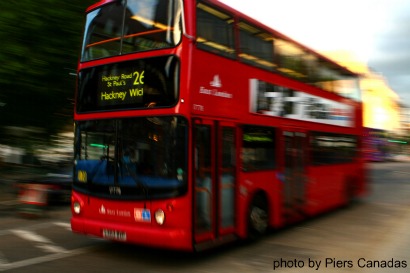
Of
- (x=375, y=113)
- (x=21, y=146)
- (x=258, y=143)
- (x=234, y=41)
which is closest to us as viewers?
(x=234, y=41)

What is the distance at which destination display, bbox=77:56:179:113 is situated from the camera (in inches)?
233

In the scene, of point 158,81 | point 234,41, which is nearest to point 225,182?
point 158,81

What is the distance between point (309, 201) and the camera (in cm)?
937

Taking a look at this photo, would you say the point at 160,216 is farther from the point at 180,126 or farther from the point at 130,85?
the point at 130,85

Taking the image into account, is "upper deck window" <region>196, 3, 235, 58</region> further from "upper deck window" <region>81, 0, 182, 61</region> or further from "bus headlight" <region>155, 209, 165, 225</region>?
"bus headlight" <region>155, 209, 165, 225</region>

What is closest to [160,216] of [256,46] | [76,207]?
[76,207]

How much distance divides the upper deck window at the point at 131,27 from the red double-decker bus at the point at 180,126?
0.02 metres

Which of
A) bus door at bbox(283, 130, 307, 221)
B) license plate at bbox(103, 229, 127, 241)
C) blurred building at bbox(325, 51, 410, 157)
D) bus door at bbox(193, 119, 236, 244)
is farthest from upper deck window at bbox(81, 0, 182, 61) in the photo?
blurred building at bbox(325, 51, 410, 157)

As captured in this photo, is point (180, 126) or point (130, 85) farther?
point (130, 85)

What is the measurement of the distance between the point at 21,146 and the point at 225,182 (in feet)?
29.8

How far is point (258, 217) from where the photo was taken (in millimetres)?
7508

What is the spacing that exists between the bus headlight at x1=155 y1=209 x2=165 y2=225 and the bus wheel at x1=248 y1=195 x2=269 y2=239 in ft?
6.49

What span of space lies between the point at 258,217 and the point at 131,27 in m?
3.85

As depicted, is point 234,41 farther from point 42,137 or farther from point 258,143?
point 42,137
